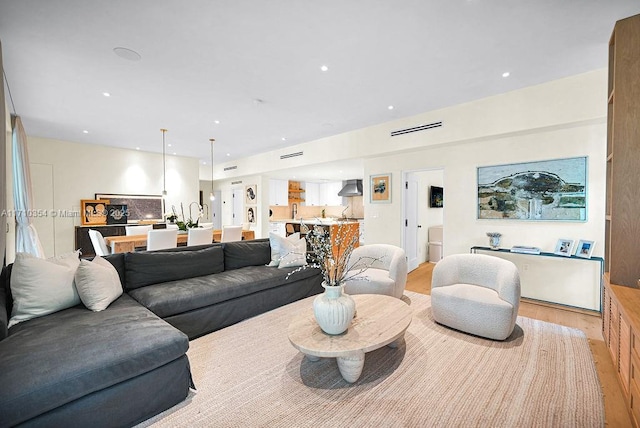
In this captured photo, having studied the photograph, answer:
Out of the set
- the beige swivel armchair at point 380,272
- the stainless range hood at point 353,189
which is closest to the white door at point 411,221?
the beige swivel armchair at point 380,272

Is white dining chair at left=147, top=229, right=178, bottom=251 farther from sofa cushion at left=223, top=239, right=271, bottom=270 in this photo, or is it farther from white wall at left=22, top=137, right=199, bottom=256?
white wall at left=22, top=137, right=199, bottom=256

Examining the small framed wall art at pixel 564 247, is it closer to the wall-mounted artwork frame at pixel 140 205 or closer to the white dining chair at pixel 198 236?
the white dining chair at pixel 198 236

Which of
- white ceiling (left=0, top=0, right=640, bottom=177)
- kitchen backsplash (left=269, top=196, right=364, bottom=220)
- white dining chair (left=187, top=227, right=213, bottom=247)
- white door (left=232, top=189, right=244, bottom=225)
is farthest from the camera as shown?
kitchen backsplash (left=269, top=196, right=364, bottom=220)

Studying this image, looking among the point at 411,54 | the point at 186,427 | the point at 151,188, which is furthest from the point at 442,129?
the point at 151,188

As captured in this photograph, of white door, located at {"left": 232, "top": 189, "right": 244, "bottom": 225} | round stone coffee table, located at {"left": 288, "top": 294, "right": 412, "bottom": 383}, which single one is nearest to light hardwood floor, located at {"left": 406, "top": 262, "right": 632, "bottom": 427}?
round stone coffee table, located at {"left": 288, "top": 294, "right": 412, "bottom": 383}

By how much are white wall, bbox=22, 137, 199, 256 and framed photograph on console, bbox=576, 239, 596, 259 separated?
8666 millimetres

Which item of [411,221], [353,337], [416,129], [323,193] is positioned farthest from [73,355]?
[323,193]

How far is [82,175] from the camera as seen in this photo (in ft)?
20.8

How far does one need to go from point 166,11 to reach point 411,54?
2270 mm

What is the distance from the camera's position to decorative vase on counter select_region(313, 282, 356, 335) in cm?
195

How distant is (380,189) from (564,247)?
2.94 meters

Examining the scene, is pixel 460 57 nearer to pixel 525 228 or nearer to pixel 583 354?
pixel 525 228

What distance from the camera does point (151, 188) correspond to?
7457mm

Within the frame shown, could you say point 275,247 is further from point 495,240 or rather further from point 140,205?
point 140,205
